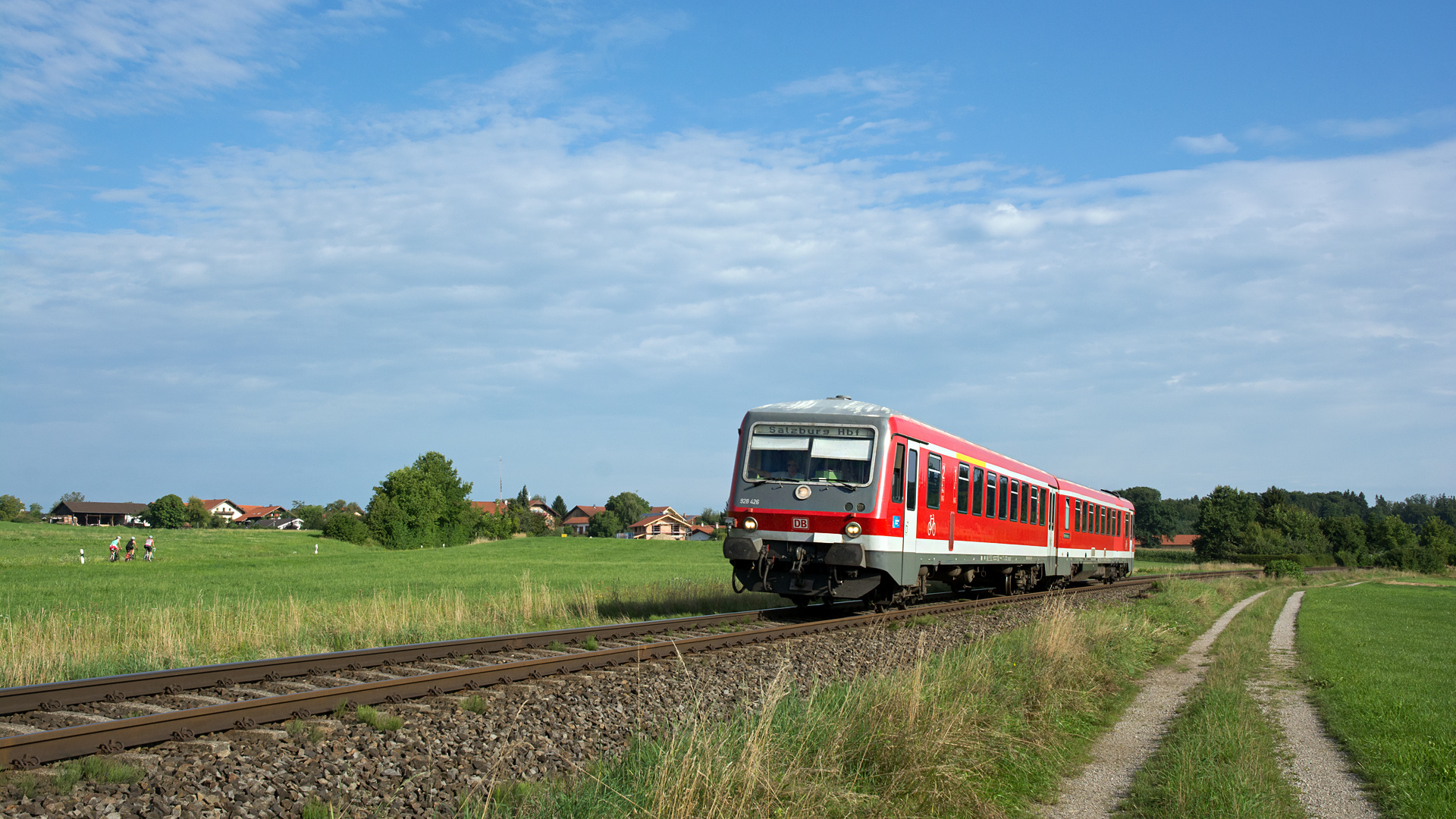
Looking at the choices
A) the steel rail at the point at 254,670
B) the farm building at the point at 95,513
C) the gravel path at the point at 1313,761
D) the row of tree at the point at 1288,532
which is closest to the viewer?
the gravel path at the point at 1313,761

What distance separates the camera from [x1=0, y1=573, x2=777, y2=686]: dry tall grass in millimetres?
10852

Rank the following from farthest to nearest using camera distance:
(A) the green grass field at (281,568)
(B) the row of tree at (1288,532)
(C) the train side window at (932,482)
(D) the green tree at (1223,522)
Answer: (D) the green tree at (1223,522)
(B) the row of tree at (1288,532)
(A) the green grass field at (281,568)
(C) the train side window at (932,482)

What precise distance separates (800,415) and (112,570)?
1466 inches

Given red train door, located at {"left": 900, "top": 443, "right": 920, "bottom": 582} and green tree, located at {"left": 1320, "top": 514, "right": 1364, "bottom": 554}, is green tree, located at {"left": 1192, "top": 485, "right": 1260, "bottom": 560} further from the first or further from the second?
red train door, located at {"left": 900, "top": 443, "right": 920, "bottom": 582}

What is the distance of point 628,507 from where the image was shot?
17762 centimetres

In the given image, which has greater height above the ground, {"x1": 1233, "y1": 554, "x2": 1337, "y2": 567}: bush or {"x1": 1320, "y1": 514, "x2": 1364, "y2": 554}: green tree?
{"x1": 1320, "y1": 514, "x2": 1364, "y2": 554}: green tree

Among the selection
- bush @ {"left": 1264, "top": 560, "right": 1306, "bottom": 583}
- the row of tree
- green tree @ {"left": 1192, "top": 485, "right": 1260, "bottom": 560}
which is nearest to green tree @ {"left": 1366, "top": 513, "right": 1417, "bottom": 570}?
the row of tree

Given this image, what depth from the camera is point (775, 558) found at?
600 inches

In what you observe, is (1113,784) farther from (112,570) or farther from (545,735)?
(112,570)

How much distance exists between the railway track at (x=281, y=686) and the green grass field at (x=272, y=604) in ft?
8.15

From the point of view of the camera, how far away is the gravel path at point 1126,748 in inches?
274

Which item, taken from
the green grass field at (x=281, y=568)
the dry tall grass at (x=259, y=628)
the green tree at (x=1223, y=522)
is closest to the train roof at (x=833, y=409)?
the dry tall grass at (x=259, y=628)

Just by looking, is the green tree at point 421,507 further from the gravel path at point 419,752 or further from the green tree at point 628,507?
the gravel path at point 419,752

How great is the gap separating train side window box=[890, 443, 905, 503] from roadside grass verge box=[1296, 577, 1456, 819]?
601cm
